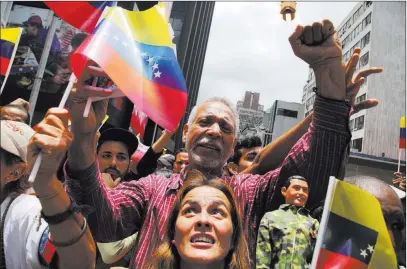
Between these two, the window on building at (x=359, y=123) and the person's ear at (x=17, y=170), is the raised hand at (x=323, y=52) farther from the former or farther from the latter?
the window on building at (x=359, y=123)

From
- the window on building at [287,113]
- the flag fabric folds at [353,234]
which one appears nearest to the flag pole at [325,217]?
the flag fabric folds at [353,234]

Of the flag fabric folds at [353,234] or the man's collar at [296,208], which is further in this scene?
the man's collar at [296,208]

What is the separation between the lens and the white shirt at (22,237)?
5.70ft

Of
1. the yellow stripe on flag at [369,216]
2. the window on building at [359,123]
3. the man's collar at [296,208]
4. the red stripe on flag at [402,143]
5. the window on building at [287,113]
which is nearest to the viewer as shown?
the yellow stripe on flag at [369,216]

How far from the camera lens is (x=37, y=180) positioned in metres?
1.30

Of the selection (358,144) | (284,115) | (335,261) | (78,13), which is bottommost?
(335,261)

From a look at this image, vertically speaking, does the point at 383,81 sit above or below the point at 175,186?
above

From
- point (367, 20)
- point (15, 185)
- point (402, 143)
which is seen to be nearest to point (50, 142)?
point (15, 185)

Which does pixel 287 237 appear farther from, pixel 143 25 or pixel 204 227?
pixel 143 25

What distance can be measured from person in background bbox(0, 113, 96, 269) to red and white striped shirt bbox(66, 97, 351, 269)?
7.6 inches

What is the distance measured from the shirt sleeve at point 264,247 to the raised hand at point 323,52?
1370mm

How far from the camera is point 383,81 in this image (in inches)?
1571

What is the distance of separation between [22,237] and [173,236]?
0.73 m

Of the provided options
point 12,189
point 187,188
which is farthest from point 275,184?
point 12,189
